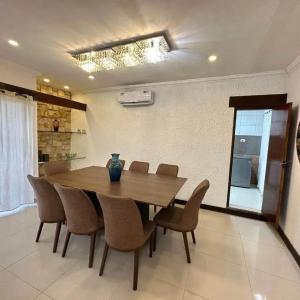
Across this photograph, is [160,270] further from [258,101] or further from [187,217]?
[258,101]

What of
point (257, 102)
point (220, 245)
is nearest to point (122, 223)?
point (220, 245)

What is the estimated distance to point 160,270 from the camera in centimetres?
187

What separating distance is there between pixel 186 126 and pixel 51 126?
3191mm

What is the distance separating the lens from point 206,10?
1.58 metres

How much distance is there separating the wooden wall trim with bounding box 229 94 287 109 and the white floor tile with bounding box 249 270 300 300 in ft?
7.99

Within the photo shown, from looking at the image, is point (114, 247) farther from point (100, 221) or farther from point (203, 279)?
point (203, 279)

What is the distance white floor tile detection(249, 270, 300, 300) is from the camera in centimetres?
161

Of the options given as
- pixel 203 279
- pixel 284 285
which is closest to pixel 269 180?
pixel 284 285

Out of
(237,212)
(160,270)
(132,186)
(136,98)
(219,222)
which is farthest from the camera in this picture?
(136,98)

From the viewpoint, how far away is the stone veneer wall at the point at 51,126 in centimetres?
407

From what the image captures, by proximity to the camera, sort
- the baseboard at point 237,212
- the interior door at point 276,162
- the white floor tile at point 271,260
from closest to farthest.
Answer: the white floor tile at point 271,260 < the interior door at point 276,162 < the baseboard at point 237,212

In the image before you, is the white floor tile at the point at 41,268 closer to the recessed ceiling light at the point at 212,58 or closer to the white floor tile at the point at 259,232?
the white floor tile at the point at 259,232

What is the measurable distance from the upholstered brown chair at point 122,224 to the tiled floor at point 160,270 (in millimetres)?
316

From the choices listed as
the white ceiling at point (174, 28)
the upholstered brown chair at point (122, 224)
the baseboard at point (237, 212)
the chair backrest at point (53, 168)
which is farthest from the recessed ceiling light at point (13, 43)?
the baseboard at point (237, 212)
